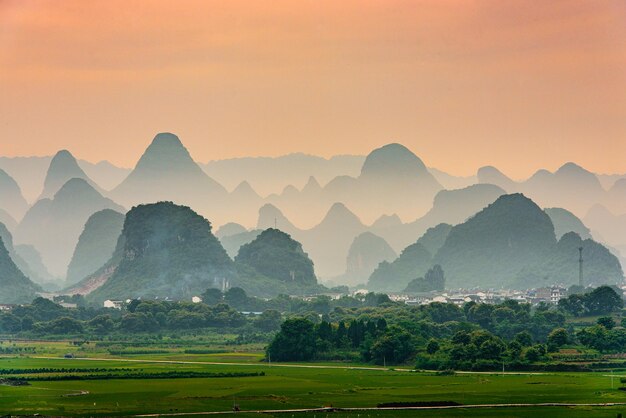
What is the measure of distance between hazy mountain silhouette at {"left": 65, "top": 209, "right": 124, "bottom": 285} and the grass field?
109 m

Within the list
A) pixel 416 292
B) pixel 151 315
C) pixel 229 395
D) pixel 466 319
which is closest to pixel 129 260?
pixel 416 292

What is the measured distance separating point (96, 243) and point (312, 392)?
407 feet

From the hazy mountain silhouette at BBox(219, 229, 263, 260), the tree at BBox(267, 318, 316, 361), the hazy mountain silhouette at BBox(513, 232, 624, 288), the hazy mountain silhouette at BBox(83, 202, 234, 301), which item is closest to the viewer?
the tree at BBox(267, 318, 316, 361)

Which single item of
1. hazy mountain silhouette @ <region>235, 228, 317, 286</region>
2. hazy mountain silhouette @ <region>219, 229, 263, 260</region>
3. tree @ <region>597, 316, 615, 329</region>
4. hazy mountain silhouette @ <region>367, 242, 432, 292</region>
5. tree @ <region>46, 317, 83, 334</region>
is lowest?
tree @ <region>597, 316, 615, 329</region>

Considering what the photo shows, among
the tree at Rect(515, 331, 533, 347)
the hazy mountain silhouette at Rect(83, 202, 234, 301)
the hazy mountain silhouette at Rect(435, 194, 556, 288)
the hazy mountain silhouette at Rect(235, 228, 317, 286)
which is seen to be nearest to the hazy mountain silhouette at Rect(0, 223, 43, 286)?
the hazy mountain silhouette at Rect(235, 228, 317, 286)

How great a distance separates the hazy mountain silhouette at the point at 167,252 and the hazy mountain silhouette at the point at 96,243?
44.3 meters

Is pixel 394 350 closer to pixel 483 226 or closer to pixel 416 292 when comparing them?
pixel 416 292

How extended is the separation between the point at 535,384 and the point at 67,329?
38.3 meters

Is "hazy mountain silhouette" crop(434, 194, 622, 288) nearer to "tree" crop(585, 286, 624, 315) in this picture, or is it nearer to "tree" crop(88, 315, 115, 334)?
"tree" crop(585, 286, 624, 315)

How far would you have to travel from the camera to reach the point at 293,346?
203ft

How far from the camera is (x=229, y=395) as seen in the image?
152 ft

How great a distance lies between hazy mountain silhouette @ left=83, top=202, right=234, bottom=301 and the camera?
11831cm

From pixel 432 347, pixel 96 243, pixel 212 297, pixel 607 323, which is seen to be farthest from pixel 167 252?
pixel 432 347

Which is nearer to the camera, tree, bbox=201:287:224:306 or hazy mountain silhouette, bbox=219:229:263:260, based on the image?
tree, bbox=201:287:224:306
